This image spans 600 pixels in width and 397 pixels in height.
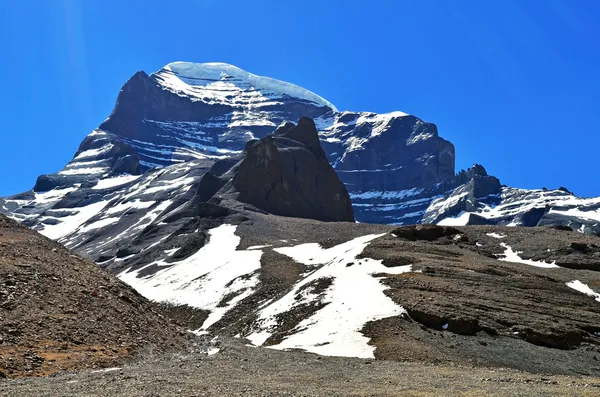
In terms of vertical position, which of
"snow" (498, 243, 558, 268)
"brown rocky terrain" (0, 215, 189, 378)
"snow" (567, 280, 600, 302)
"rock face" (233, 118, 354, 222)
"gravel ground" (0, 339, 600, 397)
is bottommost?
"gravel ground" (0, 339, 600, 397)

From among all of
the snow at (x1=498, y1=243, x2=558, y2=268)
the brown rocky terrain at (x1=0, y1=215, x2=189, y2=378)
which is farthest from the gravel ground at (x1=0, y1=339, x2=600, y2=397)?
the snow at (x1=498, y1=243, x2=558, y2=268)

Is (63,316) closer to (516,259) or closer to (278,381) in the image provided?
(278,381)

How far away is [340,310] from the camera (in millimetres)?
52938

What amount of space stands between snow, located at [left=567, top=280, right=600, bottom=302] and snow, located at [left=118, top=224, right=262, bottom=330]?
35.1 m

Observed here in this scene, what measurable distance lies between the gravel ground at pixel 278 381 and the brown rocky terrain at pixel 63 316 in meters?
2.29

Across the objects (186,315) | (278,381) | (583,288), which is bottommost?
(278,381)

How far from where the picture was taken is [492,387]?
24.8m

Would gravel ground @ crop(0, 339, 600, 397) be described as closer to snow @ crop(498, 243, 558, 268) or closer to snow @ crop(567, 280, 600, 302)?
snow @ crop(567, 280, 600, 302)

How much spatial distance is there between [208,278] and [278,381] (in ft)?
218

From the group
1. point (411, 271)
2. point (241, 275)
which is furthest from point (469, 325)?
point (241, 275)

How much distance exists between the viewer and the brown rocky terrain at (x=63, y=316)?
29706 mm

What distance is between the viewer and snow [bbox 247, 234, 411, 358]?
45.4m

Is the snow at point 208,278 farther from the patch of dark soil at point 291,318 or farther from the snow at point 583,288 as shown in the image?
the snow at point 583,288

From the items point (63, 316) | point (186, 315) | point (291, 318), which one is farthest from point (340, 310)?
point (186, 315)
